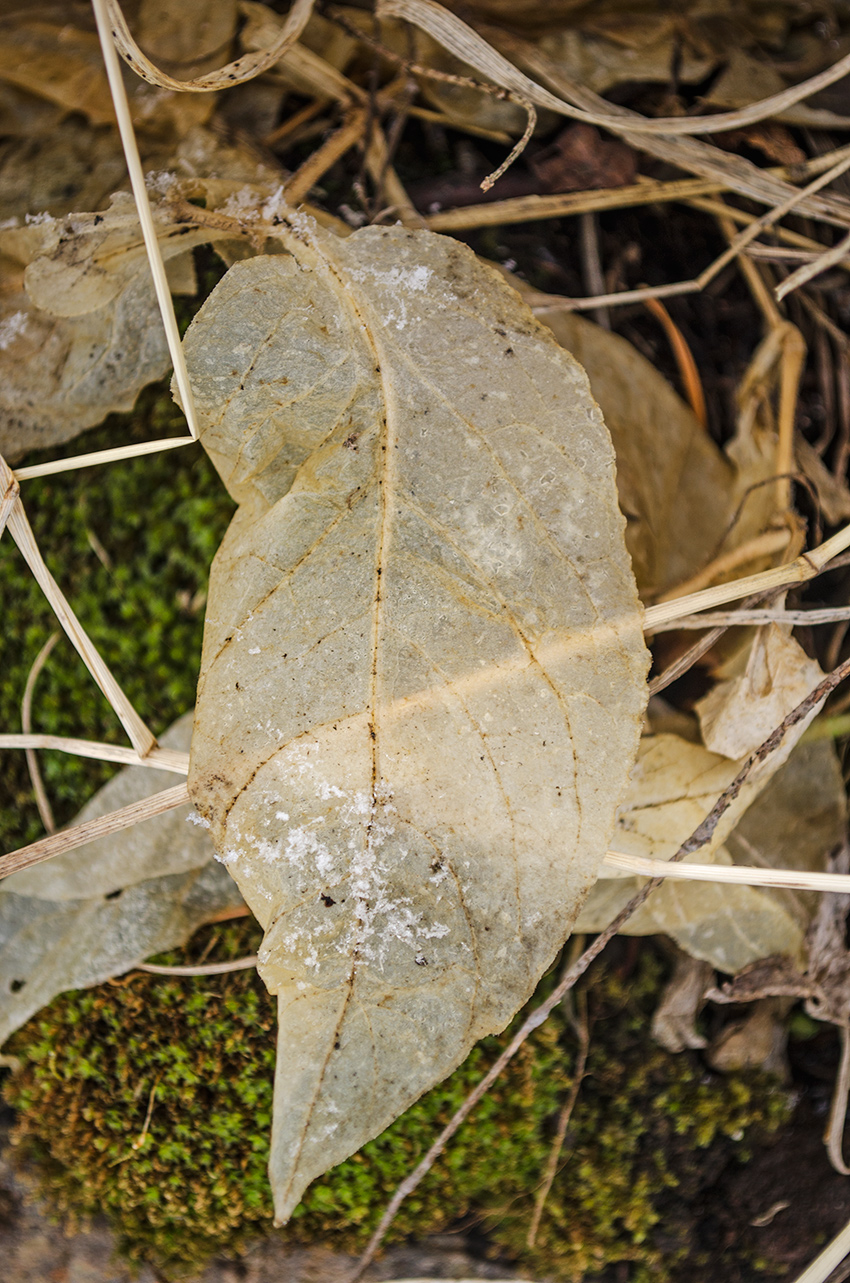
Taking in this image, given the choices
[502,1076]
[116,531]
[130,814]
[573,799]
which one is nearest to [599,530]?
[573,799]

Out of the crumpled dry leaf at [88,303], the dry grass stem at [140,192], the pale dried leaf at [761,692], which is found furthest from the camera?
the pale dried leaf at [761,692]

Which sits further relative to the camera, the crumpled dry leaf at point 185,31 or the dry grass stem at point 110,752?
the crumpled dry leaf at point 185,31

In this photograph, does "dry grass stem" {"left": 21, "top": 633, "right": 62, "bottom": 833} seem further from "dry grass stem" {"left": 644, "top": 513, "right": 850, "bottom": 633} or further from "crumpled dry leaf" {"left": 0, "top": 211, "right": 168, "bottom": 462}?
"dry grass stem" {"left": 644, "top": 513, "right": 850, "bottom": 633}

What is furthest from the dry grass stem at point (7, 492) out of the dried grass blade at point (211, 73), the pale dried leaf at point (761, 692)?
the pale dried leaf at point (761, 692)

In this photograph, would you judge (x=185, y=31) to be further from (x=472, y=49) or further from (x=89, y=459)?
(x=89, y=459)

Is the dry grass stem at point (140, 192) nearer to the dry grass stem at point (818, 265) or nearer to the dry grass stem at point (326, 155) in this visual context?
the dry grass stem at point (326, 155)

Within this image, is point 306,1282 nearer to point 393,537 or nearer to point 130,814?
point 130,814

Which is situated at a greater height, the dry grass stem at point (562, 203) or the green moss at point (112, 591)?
the dry grass stem at point (562, 203)

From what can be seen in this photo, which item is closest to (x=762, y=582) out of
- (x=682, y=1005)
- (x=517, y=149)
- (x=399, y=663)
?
(x=399, y=663)
